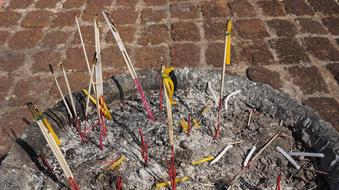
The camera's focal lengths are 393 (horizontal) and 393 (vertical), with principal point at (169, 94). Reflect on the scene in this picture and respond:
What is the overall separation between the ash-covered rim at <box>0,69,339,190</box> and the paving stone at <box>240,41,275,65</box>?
1.19 metres

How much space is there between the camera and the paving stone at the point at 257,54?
390cm

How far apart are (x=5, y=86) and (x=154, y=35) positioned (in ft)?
5.19

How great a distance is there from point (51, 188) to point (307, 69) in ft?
8.73

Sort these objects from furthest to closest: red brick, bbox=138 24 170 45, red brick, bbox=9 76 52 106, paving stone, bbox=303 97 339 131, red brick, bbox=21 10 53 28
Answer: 1. red brick, bbox=21 10 53 28
2. red brick, bbox=138 24 170 45
3. red brick, bbox=9 76 52 106
4. paving stone, bbox=303 97 339 131

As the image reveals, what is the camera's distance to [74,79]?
3730 mm

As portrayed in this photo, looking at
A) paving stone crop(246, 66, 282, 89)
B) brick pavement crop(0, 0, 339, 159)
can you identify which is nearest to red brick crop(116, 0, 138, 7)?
brick pavement crop(0, 0, 339, 159)

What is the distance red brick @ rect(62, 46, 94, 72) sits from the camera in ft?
12.6

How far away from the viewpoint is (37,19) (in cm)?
450

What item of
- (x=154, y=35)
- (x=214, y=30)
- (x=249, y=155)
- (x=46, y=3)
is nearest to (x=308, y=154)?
(x=249, y=155)

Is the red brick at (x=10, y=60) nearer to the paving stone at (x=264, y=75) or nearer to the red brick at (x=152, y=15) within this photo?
the red brick at (x=152, y=15)

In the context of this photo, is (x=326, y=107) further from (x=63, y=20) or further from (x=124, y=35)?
(x=63, y=20)

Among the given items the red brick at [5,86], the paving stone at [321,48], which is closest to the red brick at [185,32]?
the paving stone at [321,48]

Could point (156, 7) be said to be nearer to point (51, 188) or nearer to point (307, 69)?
point (307, 69)

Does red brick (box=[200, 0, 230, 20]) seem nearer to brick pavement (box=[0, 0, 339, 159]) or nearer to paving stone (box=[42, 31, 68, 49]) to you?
brick pavement (box=[0, 0, 339, 159])
